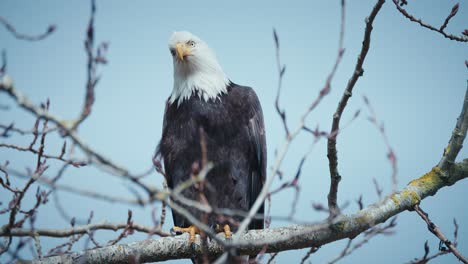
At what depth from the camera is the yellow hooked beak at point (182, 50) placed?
181 inches

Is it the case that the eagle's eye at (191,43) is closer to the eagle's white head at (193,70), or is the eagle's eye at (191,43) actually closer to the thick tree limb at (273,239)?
the eagle's white head at (193,70)

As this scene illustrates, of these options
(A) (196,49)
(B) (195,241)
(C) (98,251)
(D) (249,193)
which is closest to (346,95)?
(B) (195,241)

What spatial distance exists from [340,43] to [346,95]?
783 mm

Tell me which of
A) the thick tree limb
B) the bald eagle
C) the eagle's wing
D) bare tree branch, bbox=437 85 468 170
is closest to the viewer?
the thick tree limb

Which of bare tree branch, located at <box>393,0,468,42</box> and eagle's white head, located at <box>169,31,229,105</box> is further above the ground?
eagle's white head, located at <box>169,31,229,105</box>

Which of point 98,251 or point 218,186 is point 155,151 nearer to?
point 218,186

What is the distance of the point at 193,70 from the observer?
4.87 metres

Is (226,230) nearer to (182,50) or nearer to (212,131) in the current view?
(212,131)

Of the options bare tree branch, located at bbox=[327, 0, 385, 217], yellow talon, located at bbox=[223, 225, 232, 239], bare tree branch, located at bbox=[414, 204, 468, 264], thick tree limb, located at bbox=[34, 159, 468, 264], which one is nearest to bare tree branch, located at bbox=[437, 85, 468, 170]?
thick tree limb, located at bbox=[34, 159, 468, 264]

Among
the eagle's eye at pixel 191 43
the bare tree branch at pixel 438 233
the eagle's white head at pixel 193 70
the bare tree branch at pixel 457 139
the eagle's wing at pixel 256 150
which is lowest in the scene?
the bare tree branch at pixel 438 233

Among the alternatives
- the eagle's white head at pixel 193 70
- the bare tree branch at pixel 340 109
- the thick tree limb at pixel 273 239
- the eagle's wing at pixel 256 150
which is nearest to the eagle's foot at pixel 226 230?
the thick tree limb at pixel 273 239

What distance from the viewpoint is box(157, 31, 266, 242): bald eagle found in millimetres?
4156

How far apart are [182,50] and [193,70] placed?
31cm

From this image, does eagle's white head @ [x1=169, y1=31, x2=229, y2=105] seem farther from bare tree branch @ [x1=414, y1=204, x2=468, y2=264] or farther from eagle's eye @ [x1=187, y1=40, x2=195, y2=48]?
bare tree branch @ [x1=414, y1=204, x2=468, y2=264]
